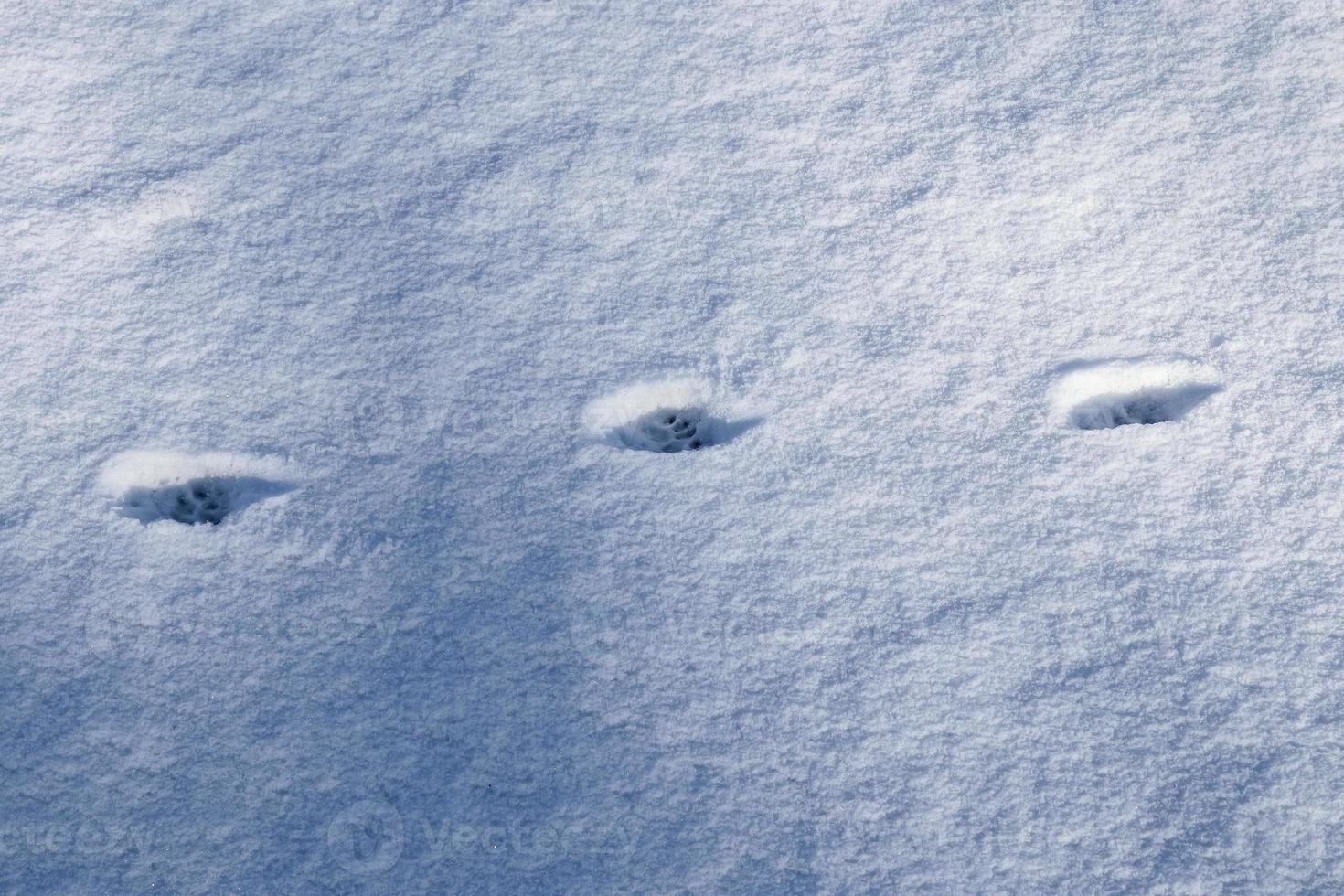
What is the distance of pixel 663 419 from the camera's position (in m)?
1.77

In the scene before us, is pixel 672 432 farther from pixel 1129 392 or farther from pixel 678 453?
pixel 1129 392

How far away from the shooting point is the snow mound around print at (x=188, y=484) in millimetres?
1685

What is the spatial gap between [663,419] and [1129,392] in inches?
27.1

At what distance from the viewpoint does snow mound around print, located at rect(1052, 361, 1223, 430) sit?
5.59 feet

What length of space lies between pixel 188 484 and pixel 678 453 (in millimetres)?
717

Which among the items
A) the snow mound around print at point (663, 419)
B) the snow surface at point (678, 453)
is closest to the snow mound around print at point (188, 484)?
the snow surface at point (678, 453)

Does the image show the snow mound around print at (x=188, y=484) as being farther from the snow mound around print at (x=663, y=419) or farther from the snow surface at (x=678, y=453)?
the snow mound around print at (x=663, y=419)

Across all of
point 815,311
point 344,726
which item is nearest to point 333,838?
point 344,726

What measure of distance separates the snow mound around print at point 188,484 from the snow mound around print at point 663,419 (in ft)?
1.53

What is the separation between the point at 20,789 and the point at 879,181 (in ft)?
5.03

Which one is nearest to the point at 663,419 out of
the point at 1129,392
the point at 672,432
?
the point at 672,432

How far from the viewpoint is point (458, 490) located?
1.66 meters

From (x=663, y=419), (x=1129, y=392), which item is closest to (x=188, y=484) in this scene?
(x=663, y=419)

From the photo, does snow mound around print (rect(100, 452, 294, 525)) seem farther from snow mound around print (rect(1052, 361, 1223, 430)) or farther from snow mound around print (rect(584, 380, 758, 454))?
snow mound around print (rect(1052, 361, 1223, 430))
